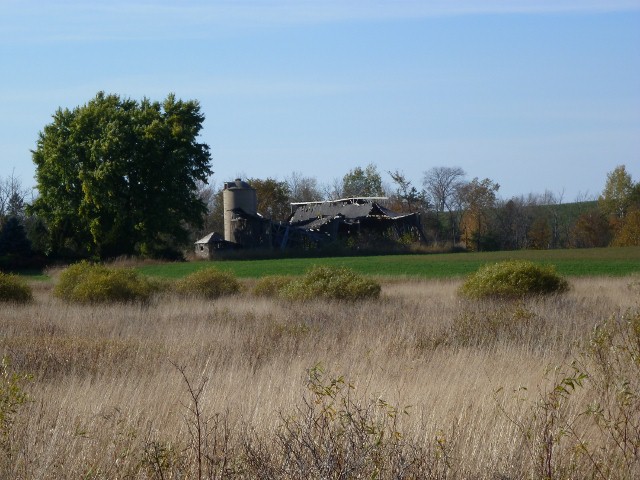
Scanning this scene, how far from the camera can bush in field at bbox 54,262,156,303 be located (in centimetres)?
2656

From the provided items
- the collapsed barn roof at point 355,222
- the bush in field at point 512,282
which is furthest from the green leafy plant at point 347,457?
the collapsed barn roof at point 355,222

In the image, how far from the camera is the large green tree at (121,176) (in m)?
58.6

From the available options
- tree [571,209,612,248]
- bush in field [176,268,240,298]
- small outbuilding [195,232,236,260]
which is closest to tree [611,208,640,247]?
tree [571,209,612,248]

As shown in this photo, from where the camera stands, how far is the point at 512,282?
2520 cm

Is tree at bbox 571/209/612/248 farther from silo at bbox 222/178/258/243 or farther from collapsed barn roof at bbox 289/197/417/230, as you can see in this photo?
silo at bbox 222/178/258/243

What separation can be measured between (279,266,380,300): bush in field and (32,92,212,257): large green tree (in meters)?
32.6

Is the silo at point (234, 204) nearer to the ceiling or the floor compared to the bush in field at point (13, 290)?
nearer to the ceiling

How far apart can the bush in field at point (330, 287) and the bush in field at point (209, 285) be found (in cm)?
328

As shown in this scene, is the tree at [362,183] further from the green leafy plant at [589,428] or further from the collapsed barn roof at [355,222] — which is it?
the green leafy plant at [589,428]

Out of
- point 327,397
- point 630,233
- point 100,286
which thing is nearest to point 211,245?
point 630,233

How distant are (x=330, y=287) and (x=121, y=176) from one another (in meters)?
35.8

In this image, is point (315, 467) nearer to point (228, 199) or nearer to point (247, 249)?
point (247, 249)

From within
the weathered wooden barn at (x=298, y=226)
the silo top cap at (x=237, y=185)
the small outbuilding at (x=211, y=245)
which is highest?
the silo top cap at (x=237, y=185)

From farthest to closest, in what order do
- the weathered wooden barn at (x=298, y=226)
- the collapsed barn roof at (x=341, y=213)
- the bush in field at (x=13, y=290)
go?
the collapsed barn roof at (x=341, y=213), the weathered wooden barn at (x=298, y=226), the bush in field at (x=13, y=290)
